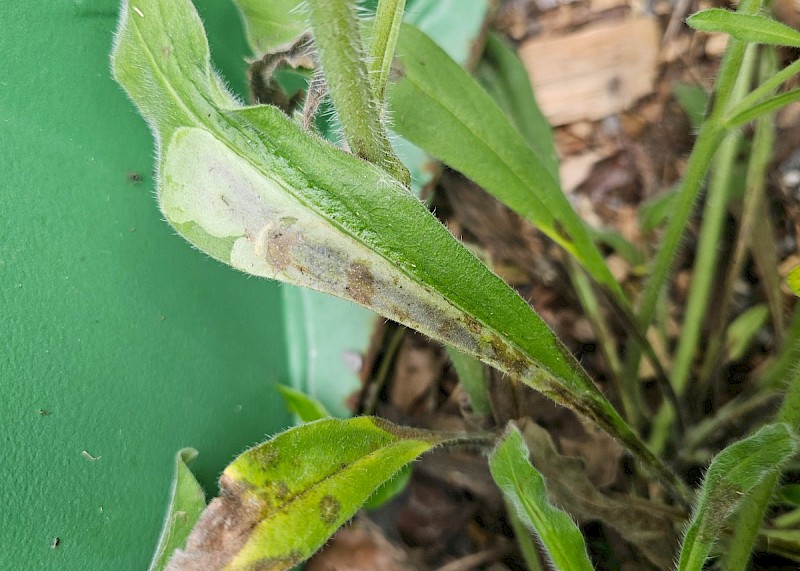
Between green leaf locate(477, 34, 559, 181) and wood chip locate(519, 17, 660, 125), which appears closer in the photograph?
green leaf locate(477, 34, 559, 181)

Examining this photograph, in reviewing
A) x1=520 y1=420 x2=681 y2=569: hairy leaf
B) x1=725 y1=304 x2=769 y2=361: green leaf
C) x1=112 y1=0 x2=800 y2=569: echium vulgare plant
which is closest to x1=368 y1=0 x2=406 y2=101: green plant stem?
x1=112 y1=0 x2=800 y2=569: echium vulgare plant

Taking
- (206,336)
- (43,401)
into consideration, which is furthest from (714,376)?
(43,401)

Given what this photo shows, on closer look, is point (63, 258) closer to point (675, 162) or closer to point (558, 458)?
A: point (558, 458)

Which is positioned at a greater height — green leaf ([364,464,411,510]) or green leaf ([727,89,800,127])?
green leaf ([727,89,800,127])

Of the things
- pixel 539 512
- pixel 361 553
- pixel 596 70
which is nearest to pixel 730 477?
pixel 539 512

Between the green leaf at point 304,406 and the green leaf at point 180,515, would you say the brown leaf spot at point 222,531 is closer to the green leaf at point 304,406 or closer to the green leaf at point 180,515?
the green leaf at point 180,515

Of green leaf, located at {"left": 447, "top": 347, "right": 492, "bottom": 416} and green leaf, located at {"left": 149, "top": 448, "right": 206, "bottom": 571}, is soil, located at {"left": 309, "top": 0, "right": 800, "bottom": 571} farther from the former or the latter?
green leaf, located at {"left": 149, "top": 448, "right": 206, "bottom": 571}

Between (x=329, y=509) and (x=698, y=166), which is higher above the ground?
(x=698, y=166)

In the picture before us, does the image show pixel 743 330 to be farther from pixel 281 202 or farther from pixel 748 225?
pixel 281 202
